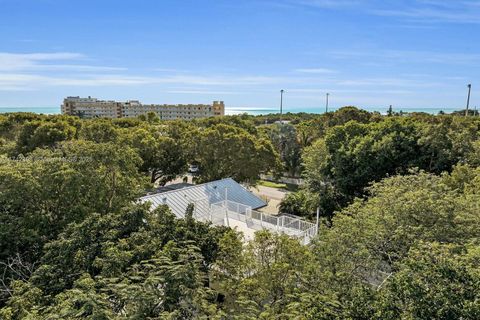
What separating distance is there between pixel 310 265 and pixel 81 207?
23.4 ft

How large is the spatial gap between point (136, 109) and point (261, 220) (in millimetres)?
96949

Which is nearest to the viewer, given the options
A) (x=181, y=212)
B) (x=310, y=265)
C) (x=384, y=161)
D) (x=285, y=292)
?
(x=285, y=292)

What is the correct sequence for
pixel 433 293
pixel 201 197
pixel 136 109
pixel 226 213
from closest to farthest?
pixel 433 293
pixel 226 213
pixel 201 197
pixel 136 109

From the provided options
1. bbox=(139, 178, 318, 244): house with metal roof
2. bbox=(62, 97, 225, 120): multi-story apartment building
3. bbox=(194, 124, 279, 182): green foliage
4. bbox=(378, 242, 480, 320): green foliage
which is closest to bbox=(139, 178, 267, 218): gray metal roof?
bbox=(139, 178, 318, 244): house with metal roof

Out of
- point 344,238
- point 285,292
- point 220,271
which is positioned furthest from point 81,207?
point 344,238

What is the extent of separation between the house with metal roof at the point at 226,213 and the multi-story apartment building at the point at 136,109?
83588 millimetres

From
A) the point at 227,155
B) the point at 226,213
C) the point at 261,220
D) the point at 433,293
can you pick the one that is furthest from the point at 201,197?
the point at 433,293

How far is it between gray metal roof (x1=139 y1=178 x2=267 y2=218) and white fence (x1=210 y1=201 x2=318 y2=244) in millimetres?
832

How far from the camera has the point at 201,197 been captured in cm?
1783

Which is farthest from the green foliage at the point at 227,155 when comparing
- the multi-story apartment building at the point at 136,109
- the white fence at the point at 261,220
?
the multi-story apartment building at the point at 136,109

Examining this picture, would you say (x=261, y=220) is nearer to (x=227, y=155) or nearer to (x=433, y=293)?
(x=433, y=293)

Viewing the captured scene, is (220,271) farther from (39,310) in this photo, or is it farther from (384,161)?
(384,161)

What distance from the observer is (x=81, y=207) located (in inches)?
420

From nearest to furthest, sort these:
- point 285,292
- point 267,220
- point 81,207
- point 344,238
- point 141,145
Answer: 1. point 285,292
2. point 344,238
3. point 81,207
4. point 267,220
5. point 141,145
